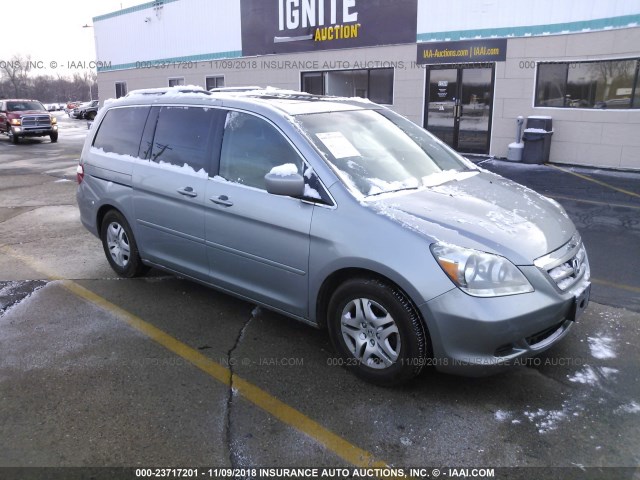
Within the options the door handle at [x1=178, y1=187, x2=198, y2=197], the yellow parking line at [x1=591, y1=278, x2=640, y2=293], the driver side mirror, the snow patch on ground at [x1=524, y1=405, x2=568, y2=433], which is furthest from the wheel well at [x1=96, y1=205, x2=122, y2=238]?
the yellow parking line at [x1=591, y1=278, x2=640, y2=293]

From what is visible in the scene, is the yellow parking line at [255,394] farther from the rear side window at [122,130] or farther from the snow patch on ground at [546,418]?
the rear side window at [122,130]

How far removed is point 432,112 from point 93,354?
1274 cm

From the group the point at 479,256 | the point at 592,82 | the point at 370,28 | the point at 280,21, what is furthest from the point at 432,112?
the point at 479,256

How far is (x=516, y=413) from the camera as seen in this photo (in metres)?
3.09

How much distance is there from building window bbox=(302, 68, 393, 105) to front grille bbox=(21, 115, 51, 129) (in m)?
13.0

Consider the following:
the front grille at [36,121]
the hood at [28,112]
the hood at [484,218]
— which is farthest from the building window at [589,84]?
the hood at [28,112]

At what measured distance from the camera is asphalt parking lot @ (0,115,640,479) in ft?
9.05

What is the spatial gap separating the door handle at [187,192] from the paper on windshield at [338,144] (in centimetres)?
115

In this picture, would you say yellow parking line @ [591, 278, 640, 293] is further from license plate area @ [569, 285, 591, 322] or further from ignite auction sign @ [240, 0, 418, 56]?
ignite auction sign @ [240, 0, 418, 56]

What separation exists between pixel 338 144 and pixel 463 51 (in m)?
11.2

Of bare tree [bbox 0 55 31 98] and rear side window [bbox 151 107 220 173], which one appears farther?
bare tree [bbox 0 55 31 98]

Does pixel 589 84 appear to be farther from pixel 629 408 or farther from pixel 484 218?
pixel 629 408

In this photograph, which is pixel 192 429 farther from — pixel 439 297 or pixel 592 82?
pixel 592 82

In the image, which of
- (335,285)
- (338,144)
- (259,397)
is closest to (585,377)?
(335,285)
